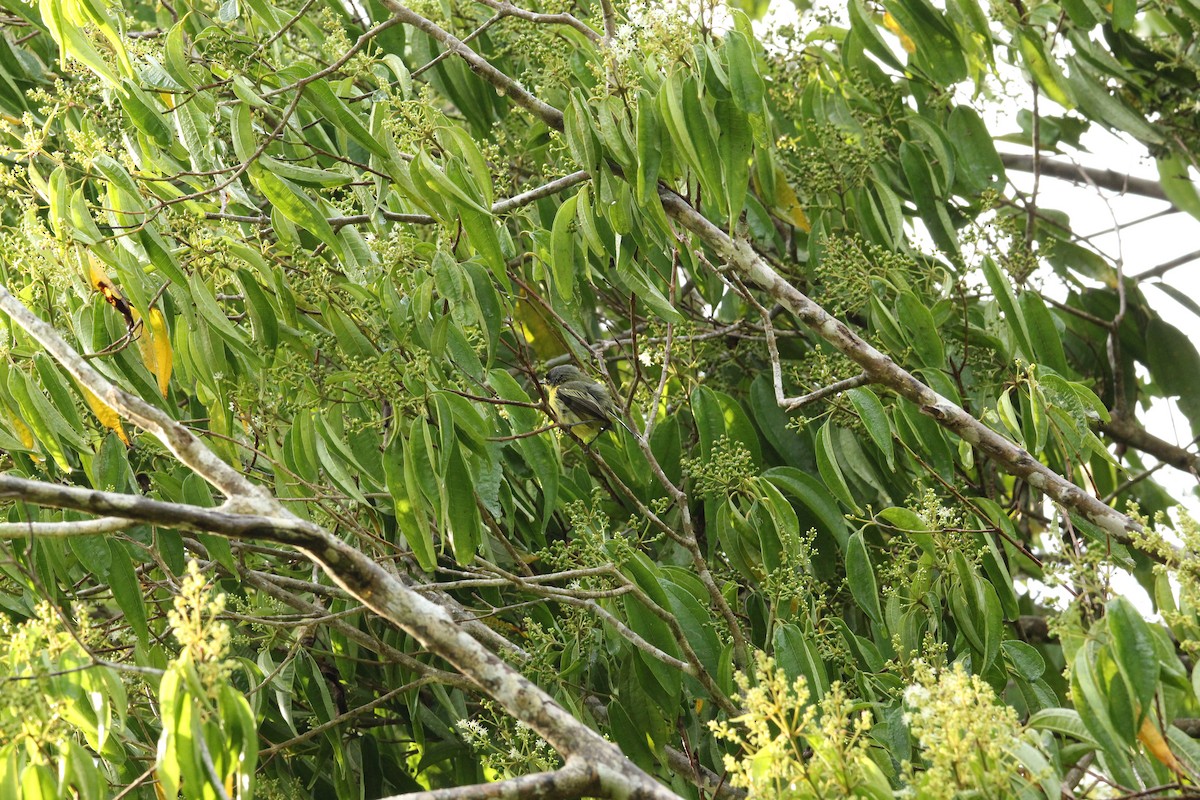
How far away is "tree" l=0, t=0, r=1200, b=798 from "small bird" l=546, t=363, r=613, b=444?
604 mm

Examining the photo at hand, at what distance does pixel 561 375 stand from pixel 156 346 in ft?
7.25

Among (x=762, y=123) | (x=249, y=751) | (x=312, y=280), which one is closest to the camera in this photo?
(x=249, y=751)

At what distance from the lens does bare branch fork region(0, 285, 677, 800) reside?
5.56 feet

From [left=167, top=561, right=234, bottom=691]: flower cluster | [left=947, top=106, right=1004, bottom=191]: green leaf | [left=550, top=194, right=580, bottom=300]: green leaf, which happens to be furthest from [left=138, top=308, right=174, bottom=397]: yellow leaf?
[left=947, top=106, right=1004, bottom=191]: green leaf

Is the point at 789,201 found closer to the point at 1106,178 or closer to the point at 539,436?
the point at 539,436

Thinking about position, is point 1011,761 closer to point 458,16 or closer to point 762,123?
point 762,123

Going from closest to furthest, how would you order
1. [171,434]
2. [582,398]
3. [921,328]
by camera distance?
[171,434], [921,328], [582,398]

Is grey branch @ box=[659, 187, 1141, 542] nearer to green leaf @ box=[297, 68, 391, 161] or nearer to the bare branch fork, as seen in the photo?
green leaf @ box=[297, 68, 391, 161]

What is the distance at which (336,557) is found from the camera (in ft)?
5.91

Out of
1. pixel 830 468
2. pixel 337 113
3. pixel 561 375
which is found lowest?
pixel 830 468

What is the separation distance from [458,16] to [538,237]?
123cm

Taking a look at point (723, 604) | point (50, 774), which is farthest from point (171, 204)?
point (723, 604)

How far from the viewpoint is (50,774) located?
1732 mm

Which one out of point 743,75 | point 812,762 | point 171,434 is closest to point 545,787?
point 812,762
